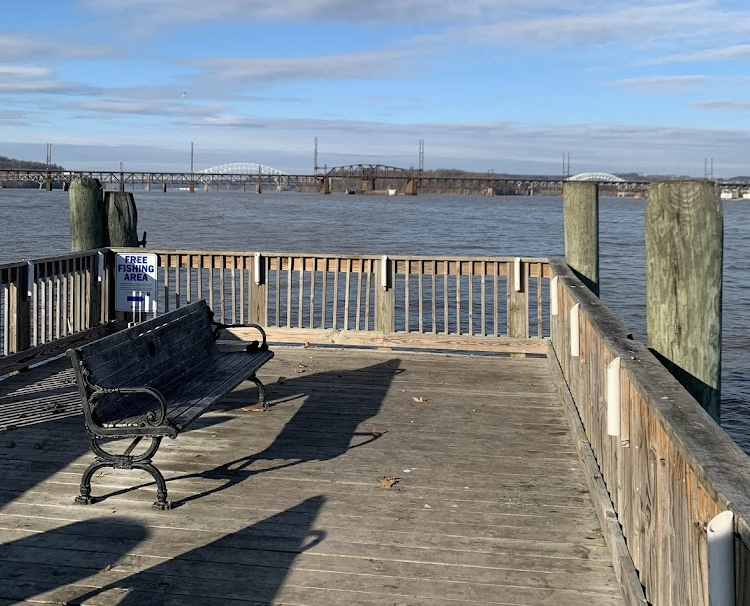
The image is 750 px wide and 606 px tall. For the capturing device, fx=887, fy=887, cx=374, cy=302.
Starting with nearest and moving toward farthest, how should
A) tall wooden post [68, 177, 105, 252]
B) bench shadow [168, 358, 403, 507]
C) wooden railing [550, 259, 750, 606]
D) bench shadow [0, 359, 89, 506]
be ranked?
wooden railing [550, 259, 750, 606] → bench shadow [0, 359, 89, 506] → bench shadow [168, 358, 403, 507] → tall wooden post [68, 177, 105, 252]

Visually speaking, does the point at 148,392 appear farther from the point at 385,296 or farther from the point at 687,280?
the point at 385,296

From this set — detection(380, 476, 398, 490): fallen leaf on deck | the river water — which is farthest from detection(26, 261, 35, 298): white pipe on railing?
the river water

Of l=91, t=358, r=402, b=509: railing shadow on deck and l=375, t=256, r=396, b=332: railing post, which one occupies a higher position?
l=375, t=256, r=396, b=332: railing post

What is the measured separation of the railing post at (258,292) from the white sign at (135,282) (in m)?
1.19

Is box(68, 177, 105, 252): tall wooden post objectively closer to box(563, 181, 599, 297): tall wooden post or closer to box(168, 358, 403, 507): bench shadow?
box(168, 358, 403, 507): bench shadow

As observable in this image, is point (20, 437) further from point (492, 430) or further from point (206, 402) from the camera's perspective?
point (492, 430)

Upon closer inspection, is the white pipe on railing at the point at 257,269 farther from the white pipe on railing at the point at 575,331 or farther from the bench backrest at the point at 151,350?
the white pipe on railing at the point at 575,331

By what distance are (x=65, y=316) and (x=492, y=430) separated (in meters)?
5.25

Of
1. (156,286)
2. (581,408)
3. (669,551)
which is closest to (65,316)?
(156,286)

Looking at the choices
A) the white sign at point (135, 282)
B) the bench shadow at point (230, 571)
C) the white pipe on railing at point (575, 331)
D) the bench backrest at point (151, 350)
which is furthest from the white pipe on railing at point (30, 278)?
the white pipe on railing at point (575, 331)

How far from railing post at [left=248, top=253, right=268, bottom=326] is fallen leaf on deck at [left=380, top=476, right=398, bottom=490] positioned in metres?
5.09

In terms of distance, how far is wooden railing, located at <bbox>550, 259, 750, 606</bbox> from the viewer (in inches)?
88.3

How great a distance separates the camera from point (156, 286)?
10711 millimetres

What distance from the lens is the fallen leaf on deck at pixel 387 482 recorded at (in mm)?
5568
